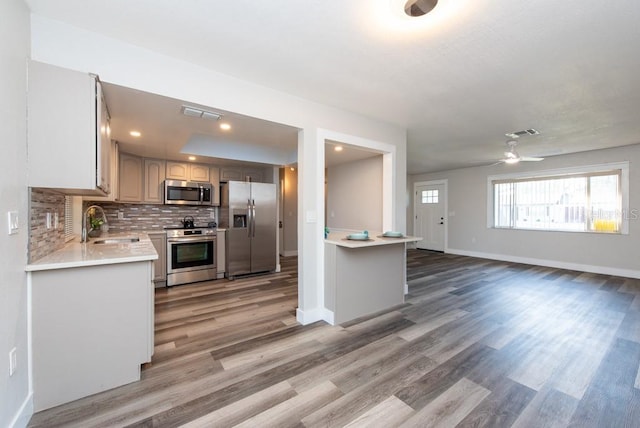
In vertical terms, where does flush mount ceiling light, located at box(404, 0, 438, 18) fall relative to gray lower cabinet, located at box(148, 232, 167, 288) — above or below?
above

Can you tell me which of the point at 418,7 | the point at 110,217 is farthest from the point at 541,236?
the point at 110,217

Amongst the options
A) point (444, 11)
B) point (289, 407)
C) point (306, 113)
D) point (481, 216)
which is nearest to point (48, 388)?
point (289, 407)

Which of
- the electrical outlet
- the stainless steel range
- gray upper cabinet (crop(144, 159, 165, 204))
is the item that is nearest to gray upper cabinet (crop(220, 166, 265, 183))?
gray upper cabinet (crop(144, 159, 165, 204))

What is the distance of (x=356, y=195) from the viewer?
466 centimetres

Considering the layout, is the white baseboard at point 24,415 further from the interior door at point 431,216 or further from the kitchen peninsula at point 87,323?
the interior door at point 431,216

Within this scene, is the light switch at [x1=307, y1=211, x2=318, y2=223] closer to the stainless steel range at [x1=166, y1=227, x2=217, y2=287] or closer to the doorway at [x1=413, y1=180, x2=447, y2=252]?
the stainless steel range at [x1=166, y1=227, x2=217, y2=287]

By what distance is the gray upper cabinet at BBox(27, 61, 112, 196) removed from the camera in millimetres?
1614

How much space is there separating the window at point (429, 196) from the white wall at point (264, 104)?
469 cm

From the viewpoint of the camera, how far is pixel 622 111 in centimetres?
317

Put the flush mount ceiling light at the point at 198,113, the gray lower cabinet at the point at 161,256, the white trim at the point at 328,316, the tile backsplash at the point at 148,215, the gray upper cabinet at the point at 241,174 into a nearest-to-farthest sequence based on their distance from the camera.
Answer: the flush mount ceiling light at the point at 198,113
the white trim at the point at 328,316
the gray lower cabinet at the point at 161,256
the tile backsplash at the point at 148,215
the gray upper cabinet at the point at 241,174

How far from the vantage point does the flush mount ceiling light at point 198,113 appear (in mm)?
2390

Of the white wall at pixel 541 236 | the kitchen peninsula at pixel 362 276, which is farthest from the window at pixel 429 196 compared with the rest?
the kitchen peninsula at pixel 362 276

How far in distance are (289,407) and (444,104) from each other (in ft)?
10.7

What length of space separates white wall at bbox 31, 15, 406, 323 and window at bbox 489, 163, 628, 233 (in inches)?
168
